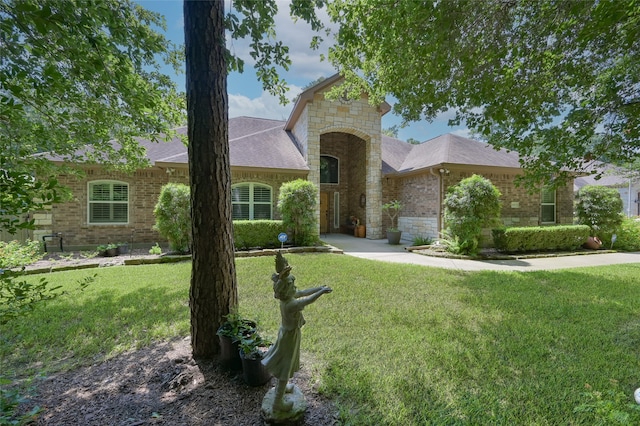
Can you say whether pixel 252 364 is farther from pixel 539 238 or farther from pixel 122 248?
pixel 539 238

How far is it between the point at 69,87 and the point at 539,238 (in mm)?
12206

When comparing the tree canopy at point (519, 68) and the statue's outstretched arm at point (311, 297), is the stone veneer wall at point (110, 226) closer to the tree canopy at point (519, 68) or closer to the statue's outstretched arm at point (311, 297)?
the tree canopy at point (519, 68)

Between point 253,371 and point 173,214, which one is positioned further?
point 173,214

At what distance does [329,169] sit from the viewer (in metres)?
15.6

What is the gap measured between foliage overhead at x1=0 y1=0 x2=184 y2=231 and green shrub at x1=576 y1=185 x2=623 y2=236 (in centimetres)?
1392

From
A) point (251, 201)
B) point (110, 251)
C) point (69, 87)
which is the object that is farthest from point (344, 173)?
point (69, 87)

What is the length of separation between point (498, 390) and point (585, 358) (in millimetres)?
1338

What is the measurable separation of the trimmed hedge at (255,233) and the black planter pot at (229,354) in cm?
645

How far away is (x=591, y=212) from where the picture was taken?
1034 centimetres

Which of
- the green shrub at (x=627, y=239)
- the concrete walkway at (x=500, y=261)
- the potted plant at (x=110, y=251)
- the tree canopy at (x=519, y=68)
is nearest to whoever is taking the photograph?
the tree canopy at (x=519, y=68)

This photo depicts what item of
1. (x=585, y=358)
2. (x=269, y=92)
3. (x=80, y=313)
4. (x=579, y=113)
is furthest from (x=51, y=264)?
(x=579, y=113)

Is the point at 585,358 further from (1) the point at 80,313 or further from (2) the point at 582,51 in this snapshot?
(1) the point at 80,313

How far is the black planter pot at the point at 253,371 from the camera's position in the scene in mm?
2326

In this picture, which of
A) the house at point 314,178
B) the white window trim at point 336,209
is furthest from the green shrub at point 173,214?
the white window trim at point 336,209
